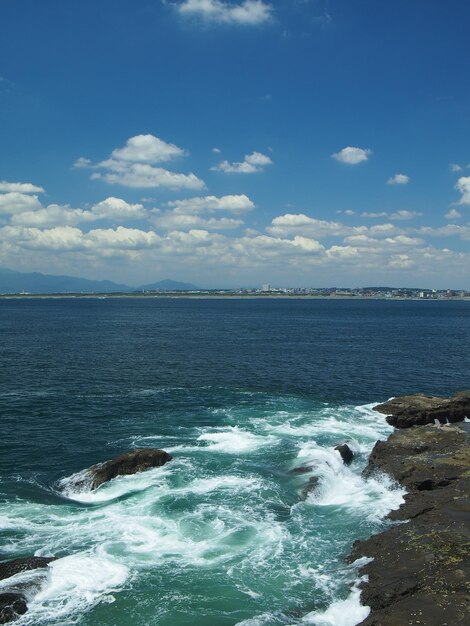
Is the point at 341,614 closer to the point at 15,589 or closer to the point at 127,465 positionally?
the point at 15,589

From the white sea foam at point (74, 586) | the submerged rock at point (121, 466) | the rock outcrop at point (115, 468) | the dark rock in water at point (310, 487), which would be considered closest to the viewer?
the white sea foam at point (74, 586)

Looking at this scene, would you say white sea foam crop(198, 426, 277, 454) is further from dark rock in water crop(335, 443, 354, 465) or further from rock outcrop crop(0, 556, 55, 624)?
rock outcrop crop(0, 556, 55, 624)

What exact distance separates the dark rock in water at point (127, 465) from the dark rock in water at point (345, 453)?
17204mm

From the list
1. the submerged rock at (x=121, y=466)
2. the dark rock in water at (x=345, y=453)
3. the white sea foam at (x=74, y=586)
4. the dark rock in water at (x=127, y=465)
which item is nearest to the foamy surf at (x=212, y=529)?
the white sea foam at (x=74, y=586)

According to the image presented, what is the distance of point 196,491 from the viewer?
41.6m

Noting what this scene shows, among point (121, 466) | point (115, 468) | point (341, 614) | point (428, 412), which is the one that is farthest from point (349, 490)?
point (428, 412)

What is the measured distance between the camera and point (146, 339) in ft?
479

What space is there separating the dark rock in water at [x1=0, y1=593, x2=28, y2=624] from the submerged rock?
52.2 ft

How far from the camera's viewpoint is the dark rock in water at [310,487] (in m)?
41.4

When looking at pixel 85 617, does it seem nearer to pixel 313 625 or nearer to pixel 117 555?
pixel 117 555

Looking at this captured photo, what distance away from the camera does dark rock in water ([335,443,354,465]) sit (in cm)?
4878

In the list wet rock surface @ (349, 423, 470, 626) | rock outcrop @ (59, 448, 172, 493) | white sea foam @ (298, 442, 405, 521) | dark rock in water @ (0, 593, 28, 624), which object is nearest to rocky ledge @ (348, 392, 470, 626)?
wet rock surface @ (349, 423, 470, 626)

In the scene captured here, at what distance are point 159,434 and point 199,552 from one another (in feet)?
81.3

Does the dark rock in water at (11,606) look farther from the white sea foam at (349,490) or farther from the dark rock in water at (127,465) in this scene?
the white sea foam at (349,490)
